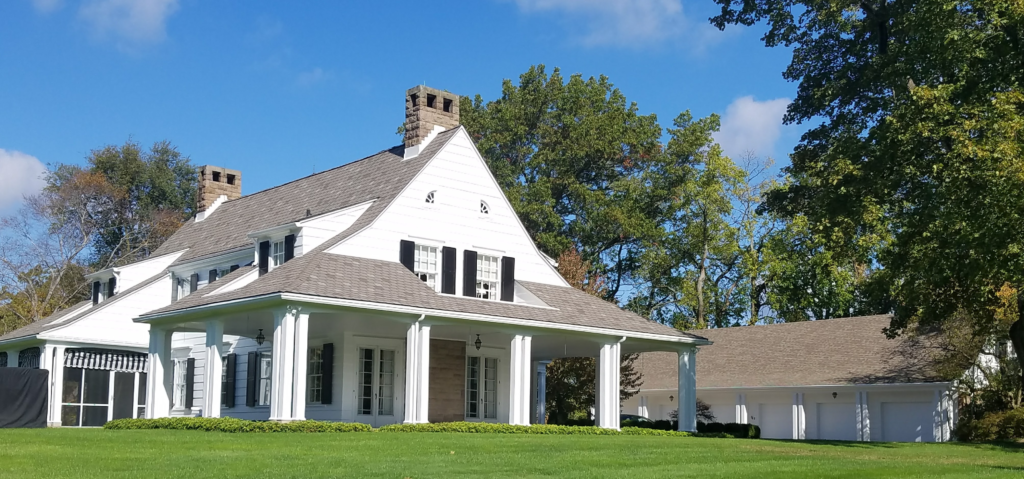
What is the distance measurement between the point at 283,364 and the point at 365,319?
330 cm

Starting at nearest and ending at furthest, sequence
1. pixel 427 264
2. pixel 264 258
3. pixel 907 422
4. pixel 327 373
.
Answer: pixel 327 373
pixel 427 264
pixel 264 258
pixel 907 422

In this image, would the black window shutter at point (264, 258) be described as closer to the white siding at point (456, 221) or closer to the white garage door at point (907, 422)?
the white siding at point (456, 221)

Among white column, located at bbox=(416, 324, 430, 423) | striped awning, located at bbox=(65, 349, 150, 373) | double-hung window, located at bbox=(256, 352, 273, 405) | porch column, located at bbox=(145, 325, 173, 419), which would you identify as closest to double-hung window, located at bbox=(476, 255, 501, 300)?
white column, located at bbox=(416, 324, 430, 423)

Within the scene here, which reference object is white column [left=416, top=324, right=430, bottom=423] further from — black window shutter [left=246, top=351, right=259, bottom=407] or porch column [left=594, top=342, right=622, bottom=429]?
black window shutter [left=246, top=351, right=259, bottom=407]

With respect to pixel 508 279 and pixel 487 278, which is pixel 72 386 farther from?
pixel 508 279

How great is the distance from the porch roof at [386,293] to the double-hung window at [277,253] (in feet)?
3.49

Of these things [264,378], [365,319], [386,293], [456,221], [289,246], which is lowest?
[264,378]

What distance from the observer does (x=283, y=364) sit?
24.0m

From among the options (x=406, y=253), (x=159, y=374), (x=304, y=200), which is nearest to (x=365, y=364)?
(x=406, y=253)

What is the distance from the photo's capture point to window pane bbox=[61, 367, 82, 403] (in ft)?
120

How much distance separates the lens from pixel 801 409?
4106 cm

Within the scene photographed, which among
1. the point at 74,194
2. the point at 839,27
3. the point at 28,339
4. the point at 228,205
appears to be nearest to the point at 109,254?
the point at 74,194

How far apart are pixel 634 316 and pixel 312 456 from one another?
685 inches

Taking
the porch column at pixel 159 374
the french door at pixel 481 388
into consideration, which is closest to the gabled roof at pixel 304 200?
the porch column at pixel 159 374
